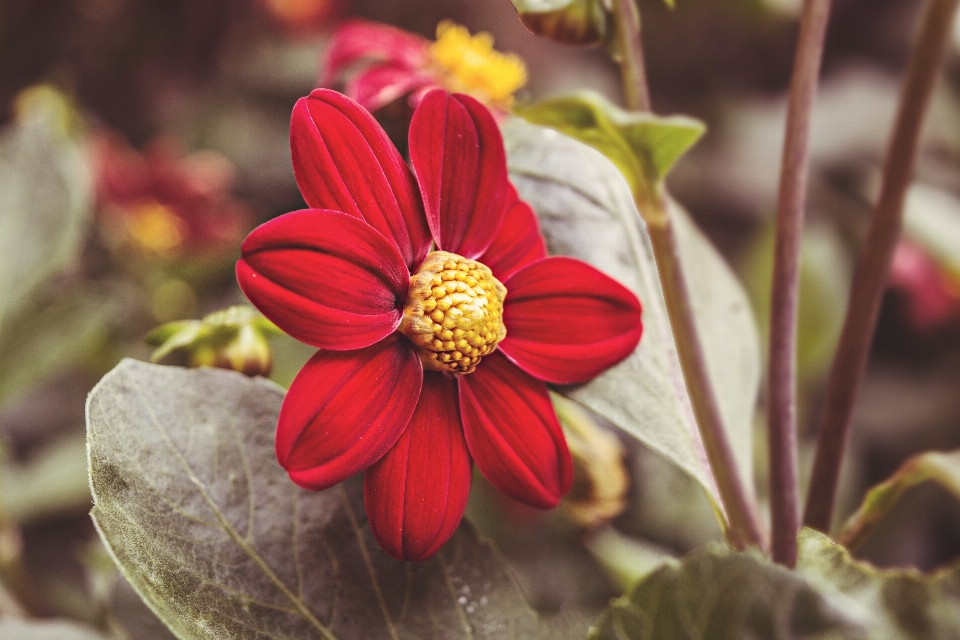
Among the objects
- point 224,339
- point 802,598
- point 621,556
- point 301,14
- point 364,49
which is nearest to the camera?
point 802,598

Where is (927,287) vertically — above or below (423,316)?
below

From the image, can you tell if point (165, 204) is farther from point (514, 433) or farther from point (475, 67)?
point (514, 433)

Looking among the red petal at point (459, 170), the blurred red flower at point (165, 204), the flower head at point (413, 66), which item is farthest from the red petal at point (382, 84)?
the blurred red flower at point (165, 204)

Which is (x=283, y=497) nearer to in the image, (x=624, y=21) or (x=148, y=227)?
(x=624, y=21)

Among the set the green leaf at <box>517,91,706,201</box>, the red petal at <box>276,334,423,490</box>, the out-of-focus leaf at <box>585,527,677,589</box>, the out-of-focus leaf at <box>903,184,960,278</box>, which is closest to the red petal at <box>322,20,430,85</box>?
the green leaf at <box>517,91,706,201</box>

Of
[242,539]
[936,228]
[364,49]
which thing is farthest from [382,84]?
[936,228]

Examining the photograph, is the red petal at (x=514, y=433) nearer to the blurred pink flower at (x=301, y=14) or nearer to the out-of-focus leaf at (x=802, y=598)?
the out-of-focus leaf at (x=802, y=598)
